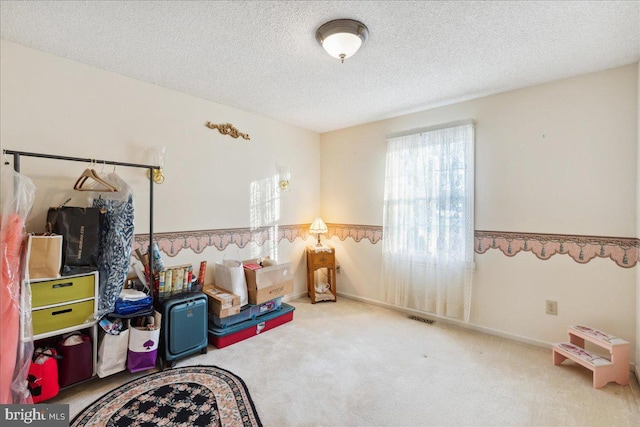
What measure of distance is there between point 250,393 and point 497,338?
8.01ft

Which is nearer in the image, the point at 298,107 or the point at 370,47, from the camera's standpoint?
the point at 370,47

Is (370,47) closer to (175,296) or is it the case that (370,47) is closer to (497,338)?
(175,296)

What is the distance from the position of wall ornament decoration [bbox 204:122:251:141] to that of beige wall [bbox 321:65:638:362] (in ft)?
7.12

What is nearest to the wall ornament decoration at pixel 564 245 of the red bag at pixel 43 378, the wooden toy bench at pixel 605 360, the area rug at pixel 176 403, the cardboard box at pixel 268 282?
the wooden toy bench at pixel 605 360

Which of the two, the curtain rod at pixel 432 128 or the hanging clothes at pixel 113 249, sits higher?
the curtain rod at pixel 432 128

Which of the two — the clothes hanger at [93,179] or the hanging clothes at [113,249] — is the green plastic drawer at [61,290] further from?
the clothes hanger at [93,179]

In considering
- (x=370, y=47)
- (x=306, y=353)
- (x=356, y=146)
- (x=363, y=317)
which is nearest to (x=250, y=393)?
(x=306, y=353)

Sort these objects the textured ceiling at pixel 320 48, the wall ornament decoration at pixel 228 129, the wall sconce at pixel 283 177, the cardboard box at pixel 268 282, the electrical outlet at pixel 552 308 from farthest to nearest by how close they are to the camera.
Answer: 1. the wall sconce at pixel 283 177
2. the wall ornament decoration at pixel 228 129
3. the cardboard box at pixel 268 282
4. the electrical outlet at pixel 552 308
5. the textured ceiling at pixel 320 48

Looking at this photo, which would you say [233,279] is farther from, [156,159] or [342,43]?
[342,43]

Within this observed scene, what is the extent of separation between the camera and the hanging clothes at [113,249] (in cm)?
210

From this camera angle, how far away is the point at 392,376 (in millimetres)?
2242

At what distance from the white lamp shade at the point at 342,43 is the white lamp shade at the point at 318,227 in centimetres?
254

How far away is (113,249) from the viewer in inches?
82.7

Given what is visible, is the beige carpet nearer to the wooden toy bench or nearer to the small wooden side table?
the wooden toy bench
